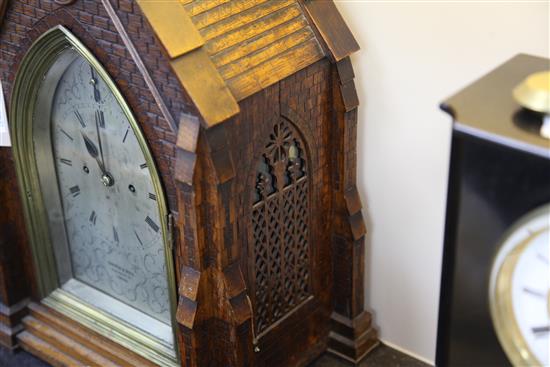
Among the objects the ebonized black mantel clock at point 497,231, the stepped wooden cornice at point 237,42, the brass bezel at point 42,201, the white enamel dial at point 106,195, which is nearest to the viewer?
the ebonized black mantel clock at point 497,231

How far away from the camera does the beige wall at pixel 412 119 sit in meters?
1.73

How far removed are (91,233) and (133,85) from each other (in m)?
0.58

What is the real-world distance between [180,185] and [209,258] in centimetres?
19

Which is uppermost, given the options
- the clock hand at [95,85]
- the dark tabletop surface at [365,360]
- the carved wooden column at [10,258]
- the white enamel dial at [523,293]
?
the clock hand at [95,85]

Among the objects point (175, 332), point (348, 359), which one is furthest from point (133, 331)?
point (348, 359)

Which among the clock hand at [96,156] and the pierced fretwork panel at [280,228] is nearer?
the pierced fretwork panel at [280,228]

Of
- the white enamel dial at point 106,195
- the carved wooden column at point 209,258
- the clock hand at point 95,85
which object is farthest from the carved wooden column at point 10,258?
the carved wooden column at point 209,258

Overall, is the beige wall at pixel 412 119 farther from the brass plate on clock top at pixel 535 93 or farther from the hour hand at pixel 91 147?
the hour hand at pixel 91 147

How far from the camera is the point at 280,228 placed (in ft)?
6.13

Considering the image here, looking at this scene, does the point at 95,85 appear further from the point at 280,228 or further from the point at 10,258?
the point at 10,258

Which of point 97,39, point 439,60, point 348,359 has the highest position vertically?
point 97,39

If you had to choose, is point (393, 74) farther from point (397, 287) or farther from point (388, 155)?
point (397, 287)

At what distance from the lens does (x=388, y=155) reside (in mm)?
1994

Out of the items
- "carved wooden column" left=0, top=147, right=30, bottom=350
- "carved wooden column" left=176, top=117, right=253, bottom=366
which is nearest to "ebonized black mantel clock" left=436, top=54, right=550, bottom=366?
"carved wooden column" left=176, top=117, right=253, bottom=366
